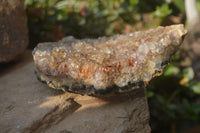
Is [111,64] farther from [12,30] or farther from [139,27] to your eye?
[139,27]

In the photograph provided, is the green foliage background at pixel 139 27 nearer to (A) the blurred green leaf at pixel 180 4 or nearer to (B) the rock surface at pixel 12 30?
(A) the blurred green leaf at pixel 180 4

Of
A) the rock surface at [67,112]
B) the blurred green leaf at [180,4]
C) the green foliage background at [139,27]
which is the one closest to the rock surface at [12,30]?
the rock surface at [67,112]

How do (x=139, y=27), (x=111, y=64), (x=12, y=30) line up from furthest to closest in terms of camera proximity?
(x=139, y=27) → (x=12, y=30) → (x=111, y=64)

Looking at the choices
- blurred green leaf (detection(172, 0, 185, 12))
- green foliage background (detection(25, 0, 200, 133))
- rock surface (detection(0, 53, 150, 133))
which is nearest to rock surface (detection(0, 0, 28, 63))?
rock surface (detection(0, 53, 150, 133))

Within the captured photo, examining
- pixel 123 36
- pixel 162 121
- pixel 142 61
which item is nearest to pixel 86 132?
pixel 142 61

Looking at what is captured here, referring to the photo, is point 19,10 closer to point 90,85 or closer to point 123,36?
point 123,36

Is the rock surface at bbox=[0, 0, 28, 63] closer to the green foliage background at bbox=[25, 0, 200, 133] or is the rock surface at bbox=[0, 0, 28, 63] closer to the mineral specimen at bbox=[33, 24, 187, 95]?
the mineral specimen at bbox=[33, 24, 187, 95]

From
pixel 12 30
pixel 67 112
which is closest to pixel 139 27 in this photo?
pixel 12 30
